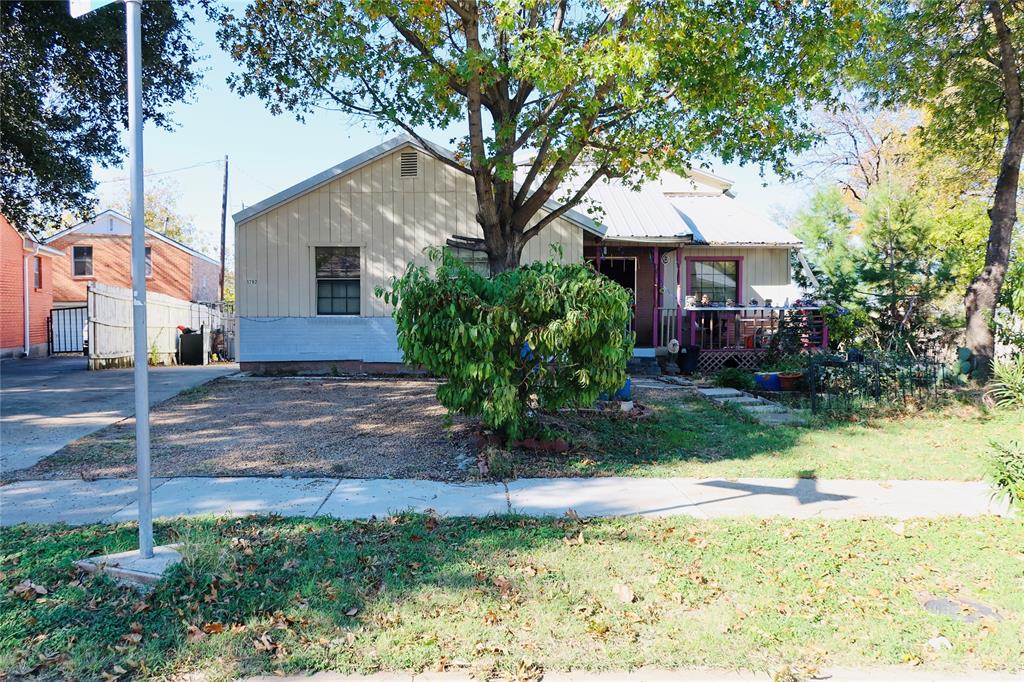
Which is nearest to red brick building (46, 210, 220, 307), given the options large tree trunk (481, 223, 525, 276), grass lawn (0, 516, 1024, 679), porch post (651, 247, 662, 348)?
porch post (651, 247, 662, 348)

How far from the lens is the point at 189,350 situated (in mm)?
21172

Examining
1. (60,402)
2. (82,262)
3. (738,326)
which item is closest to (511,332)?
(60,402)

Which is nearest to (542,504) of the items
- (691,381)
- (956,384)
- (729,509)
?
(729,509)

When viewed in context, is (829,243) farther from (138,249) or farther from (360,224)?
(138,249)

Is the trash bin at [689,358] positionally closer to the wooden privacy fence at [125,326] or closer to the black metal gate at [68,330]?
the wooden privacy fence at [125,326]

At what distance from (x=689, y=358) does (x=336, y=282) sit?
7801 mm

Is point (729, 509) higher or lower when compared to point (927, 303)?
lower

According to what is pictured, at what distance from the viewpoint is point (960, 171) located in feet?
62.6

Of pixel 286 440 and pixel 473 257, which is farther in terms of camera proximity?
pixel 473 257

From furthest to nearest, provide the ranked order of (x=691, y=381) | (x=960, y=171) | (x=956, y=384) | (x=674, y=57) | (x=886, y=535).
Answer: (x=960, y=171) → (x=691, y=381) → (x=956, y=384) → (x=674, y=57) → (x=886, y=535)

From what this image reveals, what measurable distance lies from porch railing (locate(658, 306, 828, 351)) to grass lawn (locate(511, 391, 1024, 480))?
4.69m

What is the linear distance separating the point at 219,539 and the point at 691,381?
419 inches

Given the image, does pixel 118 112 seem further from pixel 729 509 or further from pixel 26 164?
pixel 729 509

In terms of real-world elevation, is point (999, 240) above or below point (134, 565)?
above
